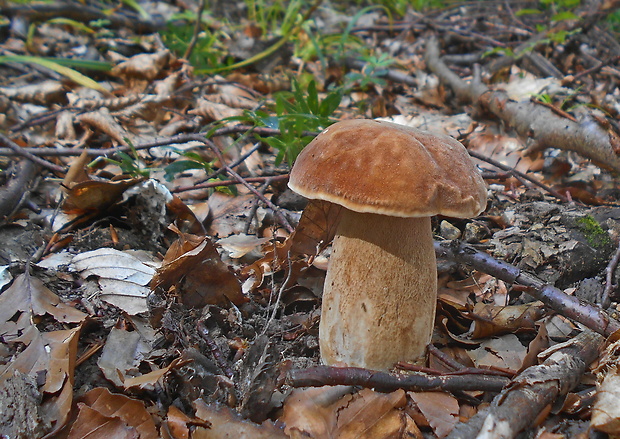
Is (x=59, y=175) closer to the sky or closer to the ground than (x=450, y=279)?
closer to the ground

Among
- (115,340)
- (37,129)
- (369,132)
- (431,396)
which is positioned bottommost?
(37,129)

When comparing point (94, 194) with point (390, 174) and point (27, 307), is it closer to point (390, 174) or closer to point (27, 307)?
point (27, 307)

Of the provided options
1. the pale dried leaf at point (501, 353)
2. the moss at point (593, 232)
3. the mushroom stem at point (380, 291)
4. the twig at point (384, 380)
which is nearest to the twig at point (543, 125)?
the moss at point (593, 232)

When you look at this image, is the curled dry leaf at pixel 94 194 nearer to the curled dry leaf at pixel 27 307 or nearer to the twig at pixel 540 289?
the curled dry leaf at pixel 27 307

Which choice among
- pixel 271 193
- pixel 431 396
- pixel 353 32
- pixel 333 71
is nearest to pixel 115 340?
pixel 431 396

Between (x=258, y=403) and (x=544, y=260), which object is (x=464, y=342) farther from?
(x=258, y=403)

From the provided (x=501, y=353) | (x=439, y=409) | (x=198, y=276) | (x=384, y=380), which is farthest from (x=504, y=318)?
(x=198, y=276)

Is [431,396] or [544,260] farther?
[544,260]

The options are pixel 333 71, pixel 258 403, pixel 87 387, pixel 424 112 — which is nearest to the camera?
pixel 258 403
